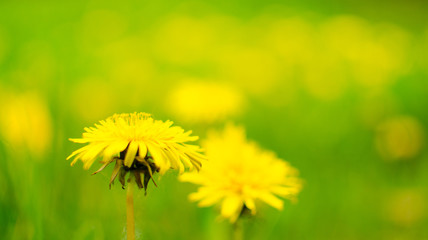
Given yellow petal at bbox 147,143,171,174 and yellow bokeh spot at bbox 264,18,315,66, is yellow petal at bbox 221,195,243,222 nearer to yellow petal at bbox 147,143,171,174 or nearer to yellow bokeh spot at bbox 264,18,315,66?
yellow petal at bbox 147,143,171,174

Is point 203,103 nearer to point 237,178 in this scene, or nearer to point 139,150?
point 237,178

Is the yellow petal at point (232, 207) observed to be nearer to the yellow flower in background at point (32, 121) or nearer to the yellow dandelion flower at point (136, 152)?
the yellow dandelion flower at point (136, 152)

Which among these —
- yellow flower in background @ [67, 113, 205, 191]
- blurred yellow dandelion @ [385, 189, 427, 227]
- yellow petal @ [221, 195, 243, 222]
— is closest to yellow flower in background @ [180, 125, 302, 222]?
yellow petal @ [221, 195, 243, 222]

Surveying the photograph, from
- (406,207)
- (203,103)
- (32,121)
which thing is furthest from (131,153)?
(203,103)

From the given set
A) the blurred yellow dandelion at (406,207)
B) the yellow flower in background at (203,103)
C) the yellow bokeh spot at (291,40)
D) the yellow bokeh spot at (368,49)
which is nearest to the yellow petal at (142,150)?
the blurred yellow dandelion at (406,207)

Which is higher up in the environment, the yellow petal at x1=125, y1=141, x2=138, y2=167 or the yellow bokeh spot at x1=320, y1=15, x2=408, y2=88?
the yellow bokeh spot at x1=320, y1=15, x2=408, y2=88

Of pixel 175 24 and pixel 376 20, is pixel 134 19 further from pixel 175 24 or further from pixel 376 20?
pixel 376 20

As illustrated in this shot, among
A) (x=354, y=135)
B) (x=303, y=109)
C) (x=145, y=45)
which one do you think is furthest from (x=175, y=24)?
(x=354, y=135)
